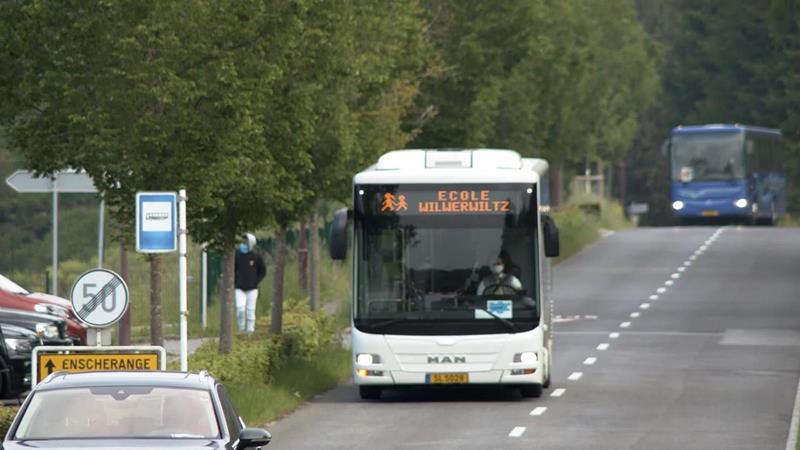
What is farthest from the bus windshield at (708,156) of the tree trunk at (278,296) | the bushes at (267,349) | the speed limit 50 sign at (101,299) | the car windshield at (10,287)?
the speed limit 50 sign at (101,299)

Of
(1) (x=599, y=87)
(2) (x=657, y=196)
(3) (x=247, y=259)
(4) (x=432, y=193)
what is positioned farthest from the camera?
(2) (x=657, y=196)

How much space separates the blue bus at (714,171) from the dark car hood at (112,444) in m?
59.9

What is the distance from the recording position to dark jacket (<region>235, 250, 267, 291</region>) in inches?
1342

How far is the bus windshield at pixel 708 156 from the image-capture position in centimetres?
7131

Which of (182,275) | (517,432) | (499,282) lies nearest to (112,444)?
(182,275)

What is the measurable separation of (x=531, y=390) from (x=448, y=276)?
192 cm

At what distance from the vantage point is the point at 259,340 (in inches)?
1051

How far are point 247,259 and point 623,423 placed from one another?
513 inches

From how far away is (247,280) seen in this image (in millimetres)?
34062

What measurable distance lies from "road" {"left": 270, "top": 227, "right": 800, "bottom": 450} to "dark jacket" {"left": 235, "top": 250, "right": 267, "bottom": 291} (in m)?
5.18

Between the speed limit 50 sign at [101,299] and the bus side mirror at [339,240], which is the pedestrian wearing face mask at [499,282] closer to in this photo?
the bus side mirror at [339,240]

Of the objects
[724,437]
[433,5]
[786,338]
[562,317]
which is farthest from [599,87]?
[724,437]

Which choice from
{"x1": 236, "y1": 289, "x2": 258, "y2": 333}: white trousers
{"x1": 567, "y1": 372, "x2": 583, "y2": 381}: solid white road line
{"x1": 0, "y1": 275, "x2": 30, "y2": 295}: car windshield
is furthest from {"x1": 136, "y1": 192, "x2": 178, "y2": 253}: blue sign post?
{"x1": 236, "y1": 289, "x2": 258, "y2": 333}: white trousers

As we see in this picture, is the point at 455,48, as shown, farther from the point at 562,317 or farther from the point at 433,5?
the point at 562,317
